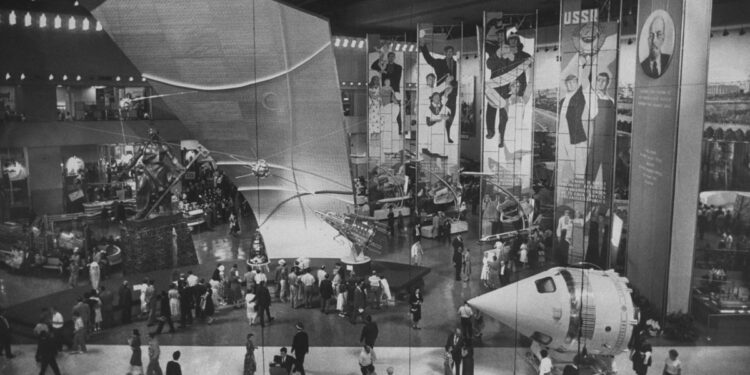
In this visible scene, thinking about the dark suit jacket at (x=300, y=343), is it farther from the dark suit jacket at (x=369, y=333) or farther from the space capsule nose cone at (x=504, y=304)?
the space capsule nose cone at (x=504, y=304)

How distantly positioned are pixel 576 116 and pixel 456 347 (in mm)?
7552

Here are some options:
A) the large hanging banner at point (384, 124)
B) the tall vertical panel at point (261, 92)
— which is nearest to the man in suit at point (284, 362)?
the tall vertical panel at point (261, 92)

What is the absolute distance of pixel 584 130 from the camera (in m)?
15.8

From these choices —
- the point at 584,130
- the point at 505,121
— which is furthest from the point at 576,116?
the point at 505,121

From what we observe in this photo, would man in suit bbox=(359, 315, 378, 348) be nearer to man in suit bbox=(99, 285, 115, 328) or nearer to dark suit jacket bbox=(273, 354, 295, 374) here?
dark suit jacket bbox=(273, 354, 295, 374)

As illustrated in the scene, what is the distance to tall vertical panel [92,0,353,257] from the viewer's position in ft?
48.8

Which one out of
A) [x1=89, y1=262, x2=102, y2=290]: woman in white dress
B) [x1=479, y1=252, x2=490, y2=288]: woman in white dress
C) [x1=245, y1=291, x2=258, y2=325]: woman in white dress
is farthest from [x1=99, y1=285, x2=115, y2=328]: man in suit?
[x1=479, y1=252, x2=490, y2=288]: woman in white dress

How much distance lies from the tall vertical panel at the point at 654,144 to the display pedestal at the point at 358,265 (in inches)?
248

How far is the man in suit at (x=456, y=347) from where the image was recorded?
35.6 feet

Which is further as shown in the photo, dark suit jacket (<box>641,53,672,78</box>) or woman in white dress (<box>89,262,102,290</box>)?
woman in white dress (<box>89,262,102,290</box>)

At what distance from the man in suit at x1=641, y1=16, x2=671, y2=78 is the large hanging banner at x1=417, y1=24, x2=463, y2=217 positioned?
327 inches

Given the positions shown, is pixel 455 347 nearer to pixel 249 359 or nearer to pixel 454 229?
pixel 249 359

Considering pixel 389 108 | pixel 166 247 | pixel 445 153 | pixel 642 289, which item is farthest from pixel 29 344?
pixel 389 108

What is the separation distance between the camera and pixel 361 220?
700 inches
